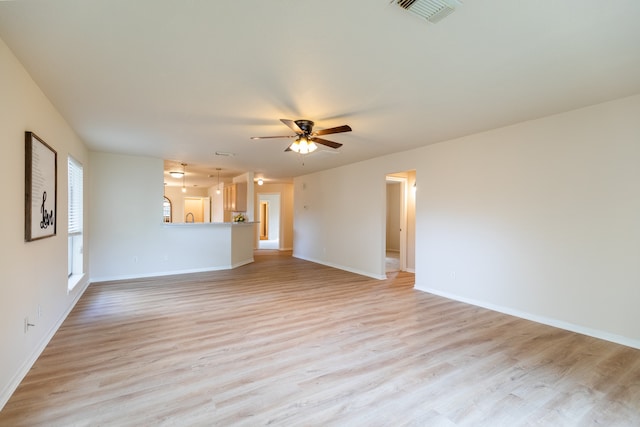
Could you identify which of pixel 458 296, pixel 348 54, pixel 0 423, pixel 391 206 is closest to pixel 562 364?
pixel 458 296

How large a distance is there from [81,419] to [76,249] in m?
3.70

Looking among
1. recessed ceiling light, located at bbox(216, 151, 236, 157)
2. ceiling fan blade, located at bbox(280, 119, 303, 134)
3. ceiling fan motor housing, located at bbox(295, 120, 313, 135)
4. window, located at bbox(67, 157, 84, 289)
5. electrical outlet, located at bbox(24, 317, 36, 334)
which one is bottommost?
electrical outlet, located at bbox(24, 317, 36, 334)

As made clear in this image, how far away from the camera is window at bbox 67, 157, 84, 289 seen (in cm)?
416

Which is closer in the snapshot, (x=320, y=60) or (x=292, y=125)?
(x=320, y=60)

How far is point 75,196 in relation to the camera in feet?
14.3

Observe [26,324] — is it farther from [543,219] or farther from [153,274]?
[543,219]

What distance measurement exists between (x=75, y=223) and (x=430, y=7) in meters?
5.14

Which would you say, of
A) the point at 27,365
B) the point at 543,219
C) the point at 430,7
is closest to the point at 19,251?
the point at 27,365

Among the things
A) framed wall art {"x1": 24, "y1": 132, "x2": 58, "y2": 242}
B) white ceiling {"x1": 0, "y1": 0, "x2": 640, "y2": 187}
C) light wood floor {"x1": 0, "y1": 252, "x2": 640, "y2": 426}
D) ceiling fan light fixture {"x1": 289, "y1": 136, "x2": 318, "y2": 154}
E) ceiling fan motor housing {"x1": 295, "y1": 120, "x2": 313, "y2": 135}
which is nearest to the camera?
white ceiling {"x1": 0, "y1": 0, "x2": 640, "y2": 187}

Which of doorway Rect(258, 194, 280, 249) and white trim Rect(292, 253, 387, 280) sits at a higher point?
doorway Rect(258, 194, 280, 249)

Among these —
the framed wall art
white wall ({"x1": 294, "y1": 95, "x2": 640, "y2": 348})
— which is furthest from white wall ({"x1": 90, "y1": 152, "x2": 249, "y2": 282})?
white wall ({"x1": 294, "y1": 95, "x2": 640, "y2": 348})

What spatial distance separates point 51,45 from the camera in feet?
6.63

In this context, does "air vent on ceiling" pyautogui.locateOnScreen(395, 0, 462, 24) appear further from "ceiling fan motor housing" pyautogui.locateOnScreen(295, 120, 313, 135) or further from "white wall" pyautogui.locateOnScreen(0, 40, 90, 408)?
"white wall" pyautogui.locateOnScreen(0, 40, 90, 408)

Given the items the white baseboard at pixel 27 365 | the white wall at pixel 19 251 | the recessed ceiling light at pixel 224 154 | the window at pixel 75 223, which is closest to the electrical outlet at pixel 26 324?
the white wall at pixel 19 251
